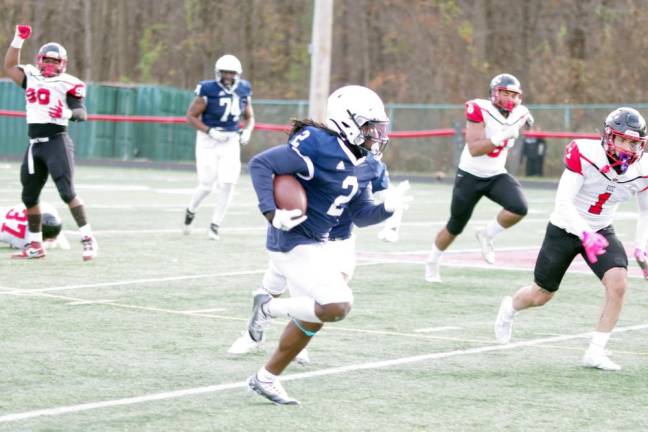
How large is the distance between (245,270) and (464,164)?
88.2 inches

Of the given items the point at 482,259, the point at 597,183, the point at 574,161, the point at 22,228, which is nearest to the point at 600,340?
the point at 597,183

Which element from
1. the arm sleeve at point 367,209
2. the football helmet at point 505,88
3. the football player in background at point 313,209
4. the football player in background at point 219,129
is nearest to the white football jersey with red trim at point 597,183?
the arm sleeve at point 367,209

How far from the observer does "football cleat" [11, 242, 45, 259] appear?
12547mm

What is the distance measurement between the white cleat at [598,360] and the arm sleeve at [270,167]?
7.35 ft

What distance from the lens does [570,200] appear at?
A: 26.5 ft

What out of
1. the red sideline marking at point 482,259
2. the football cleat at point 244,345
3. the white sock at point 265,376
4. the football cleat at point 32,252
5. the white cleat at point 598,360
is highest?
the white sock at point 265,376

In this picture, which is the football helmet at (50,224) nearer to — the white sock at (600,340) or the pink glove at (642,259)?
the pink glove at (642,259)

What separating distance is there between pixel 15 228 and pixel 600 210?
6.81m

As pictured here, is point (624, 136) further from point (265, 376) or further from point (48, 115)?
point (48, 115)

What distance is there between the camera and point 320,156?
271 inches

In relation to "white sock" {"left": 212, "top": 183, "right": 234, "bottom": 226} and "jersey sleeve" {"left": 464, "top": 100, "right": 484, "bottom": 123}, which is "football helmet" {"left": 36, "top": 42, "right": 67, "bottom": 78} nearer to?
"white sock" {"left": 212, "top": 183, "right": 234, "bottom": 226}

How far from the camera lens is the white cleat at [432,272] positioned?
39.2 feet

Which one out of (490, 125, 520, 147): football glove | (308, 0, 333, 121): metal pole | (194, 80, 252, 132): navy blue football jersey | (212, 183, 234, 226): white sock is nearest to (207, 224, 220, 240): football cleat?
(212, 183, 234, 226): white sock

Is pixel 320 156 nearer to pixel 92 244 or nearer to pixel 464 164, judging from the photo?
pixel 464 164
